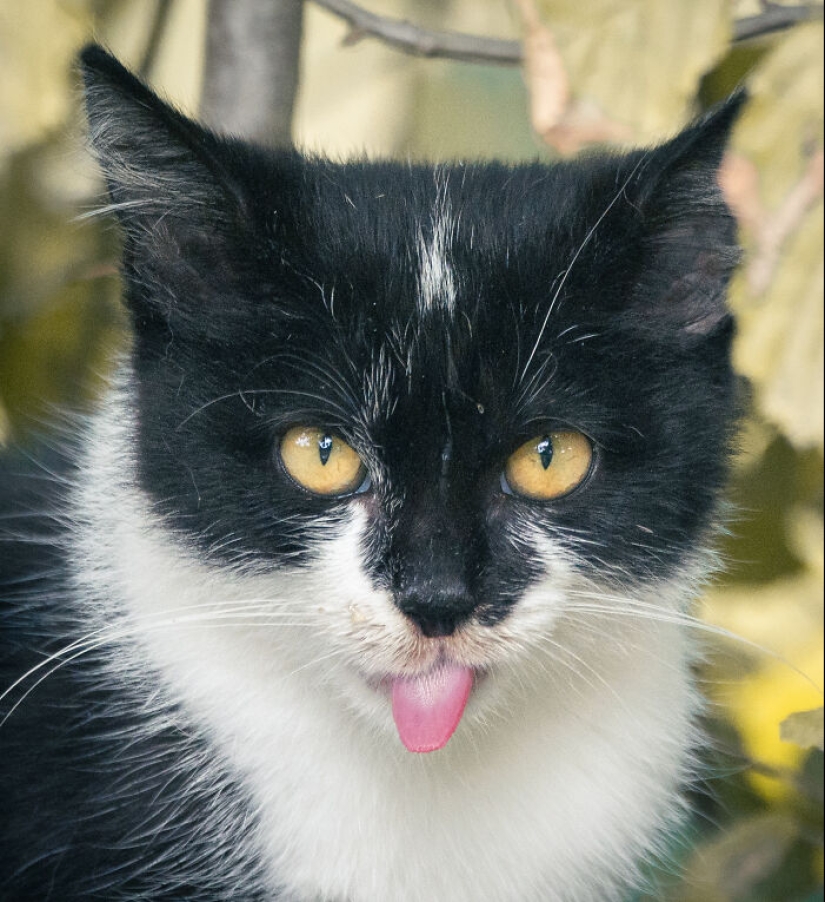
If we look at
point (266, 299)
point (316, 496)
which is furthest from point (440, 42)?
point (316, 496)

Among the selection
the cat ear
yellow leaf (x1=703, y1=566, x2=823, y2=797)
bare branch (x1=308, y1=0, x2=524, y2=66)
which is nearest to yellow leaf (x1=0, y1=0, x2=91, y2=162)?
bare branch (x1=308, y1=0, x2=524, y2=66)

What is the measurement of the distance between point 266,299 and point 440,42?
2.04 ft

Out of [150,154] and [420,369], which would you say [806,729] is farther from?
[150,154]

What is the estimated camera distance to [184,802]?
4.35 feet

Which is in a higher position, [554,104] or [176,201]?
[554,104]

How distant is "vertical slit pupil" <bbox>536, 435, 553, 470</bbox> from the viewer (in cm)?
116

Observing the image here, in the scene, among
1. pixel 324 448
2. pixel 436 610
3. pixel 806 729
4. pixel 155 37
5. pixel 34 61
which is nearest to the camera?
pixel 436 610

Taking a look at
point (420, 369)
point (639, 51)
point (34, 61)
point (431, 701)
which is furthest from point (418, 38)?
point (431, 701)

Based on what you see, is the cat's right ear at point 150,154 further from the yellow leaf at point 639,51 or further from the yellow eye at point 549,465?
the yellow leaf at point 639,51

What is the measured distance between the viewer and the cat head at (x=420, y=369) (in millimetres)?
1121

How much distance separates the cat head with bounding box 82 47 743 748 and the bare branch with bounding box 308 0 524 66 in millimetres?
466

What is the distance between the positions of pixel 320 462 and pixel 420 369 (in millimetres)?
131

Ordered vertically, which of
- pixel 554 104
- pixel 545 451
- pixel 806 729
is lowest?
pixel 806 729

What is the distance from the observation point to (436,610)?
106cm
